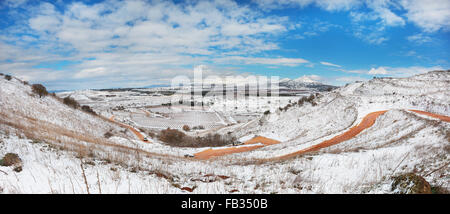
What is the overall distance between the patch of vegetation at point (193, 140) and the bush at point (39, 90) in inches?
788

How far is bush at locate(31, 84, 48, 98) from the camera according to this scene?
30177 mm

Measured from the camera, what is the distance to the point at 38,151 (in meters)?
6.55

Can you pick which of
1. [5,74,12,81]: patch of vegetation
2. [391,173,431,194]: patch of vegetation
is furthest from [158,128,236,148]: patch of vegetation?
[391,173,431,194]: patch of vegetation

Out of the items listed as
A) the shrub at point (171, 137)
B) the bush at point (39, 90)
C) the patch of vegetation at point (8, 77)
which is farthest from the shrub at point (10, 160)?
the patch of vegetation at point (8, 77)

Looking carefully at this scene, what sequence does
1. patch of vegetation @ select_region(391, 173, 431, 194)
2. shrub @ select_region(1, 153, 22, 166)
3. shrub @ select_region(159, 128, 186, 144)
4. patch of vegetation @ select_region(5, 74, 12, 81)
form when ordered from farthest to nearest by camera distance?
shrub @ select_region(159, 128, 186, 144), patch of vegetation @ select_region(5, 74, 12, 81), shrub @ select_region(1, 153, 22, 166), patch of vegetation @ select_region(391, 173, 431, 194)

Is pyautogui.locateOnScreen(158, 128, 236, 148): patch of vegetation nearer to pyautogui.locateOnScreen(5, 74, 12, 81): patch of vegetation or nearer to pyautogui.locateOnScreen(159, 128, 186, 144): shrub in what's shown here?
pyautogui.locateOnScreen(159, 128, 186, 144): shrub

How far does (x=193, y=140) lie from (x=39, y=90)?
2567 cm

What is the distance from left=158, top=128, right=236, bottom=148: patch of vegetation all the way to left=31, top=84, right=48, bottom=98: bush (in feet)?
65.7
